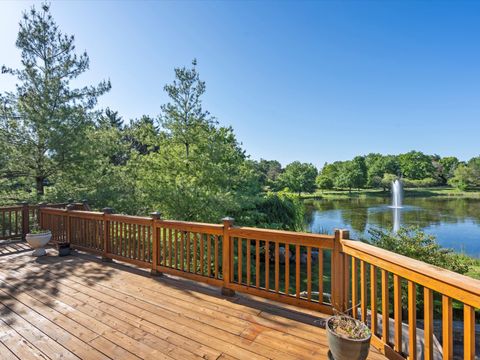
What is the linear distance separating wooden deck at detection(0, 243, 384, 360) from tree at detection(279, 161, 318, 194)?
35.1m

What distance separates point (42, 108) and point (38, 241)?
5.65m

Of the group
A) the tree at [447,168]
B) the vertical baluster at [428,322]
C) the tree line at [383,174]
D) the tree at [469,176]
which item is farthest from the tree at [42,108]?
the tree at [447,168]

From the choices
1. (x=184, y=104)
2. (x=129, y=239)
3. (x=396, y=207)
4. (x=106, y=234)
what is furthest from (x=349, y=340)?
(x=396, y=207)

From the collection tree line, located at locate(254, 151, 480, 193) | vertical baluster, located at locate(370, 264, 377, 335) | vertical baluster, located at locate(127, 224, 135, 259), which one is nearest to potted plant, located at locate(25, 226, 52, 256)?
vertical baluster, located at locate(127, 224, 135, 259)

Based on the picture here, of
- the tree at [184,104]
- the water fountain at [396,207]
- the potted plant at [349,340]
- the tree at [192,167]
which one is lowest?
the water fountain at [396,207]

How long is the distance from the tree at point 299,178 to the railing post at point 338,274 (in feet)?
116

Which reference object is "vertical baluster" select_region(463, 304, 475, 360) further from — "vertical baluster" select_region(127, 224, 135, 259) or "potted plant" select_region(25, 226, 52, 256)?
"potted plant" select_region(25, 226, 52, 256)

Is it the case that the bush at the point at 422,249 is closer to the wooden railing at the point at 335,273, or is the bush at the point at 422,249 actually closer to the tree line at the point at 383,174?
the wooden railing at the point at 335,273

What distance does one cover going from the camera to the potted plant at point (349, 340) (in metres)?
1.68

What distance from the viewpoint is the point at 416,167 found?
51.2 meters

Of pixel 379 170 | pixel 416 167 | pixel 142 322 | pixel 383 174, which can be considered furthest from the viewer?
pixel 416 167

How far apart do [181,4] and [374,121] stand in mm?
20852

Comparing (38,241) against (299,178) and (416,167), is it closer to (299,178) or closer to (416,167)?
(299,178)

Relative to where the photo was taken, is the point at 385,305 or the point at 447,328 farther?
the point at 385,305
